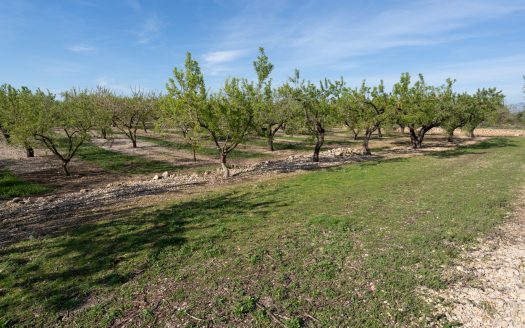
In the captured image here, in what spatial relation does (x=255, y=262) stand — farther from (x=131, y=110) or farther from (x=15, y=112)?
(x=131, y=110)

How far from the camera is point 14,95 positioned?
33469 mm

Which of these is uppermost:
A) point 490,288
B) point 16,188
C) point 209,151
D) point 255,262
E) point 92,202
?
point 209,151

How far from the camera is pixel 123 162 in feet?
107

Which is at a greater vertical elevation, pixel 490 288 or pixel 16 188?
pixel 16 188

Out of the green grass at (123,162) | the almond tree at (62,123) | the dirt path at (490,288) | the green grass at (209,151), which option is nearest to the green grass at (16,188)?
the almond tree at (62,123)

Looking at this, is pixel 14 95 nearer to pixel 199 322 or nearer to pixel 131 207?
pixel 131 207

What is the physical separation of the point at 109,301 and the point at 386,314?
7.12 meters

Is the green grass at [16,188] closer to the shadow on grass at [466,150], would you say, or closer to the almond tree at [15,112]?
the almond tree at [15,112]

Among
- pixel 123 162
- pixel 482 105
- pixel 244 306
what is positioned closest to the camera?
pixel 244 306

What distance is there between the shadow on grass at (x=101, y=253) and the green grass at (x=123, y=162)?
15.6 m

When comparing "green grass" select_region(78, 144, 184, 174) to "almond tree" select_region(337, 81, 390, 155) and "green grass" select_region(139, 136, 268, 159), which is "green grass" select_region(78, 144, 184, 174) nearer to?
"green grass" select_region(139, 136, 268, 159)

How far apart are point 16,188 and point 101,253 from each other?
669 inches

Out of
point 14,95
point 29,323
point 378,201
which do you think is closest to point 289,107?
point 378,201

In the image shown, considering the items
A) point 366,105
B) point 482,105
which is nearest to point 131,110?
point 366,105
